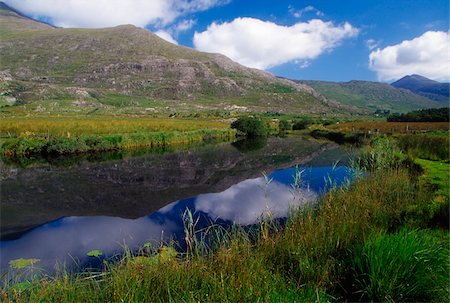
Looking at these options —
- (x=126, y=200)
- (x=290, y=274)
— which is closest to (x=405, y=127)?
(x=126, y=200)

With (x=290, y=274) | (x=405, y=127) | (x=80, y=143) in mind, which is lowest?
(x=80, y=143)

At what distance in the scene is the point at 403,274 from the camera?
5.24 m

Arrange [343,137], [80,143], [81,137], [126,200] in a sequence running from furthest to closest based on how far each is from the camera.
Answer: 1. [343,137]
2. [81,137]
3. [80,143]
4. [126,200]

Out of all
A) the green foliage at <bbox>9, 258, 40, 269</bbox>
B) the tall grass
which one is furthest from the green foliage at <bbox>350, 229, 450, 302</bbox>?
the tall grass

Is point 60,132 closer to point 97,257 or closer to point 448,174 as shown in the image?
point 97,257

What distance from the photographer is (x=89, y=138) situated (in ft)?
130

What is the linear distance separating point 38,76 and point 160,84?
66.5 m

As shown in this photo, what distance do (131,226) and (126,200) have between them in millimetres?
5465

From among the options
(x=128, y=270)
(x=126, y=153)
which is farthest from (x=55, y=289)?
(x=126, y=153)

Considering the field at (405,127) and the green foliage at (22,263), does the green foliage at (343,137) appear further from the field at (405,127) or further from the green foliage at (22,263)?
the green foliage at (22,263)

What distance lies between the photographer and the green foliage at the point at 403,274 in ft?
17.3

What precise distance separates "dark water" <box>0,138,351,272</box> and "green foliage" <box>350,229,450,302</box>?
2.70 meters

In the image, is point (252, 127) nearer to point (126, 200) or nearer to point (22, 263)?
point (126, 200)

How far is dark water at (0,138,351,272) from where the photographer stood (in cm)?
1223
